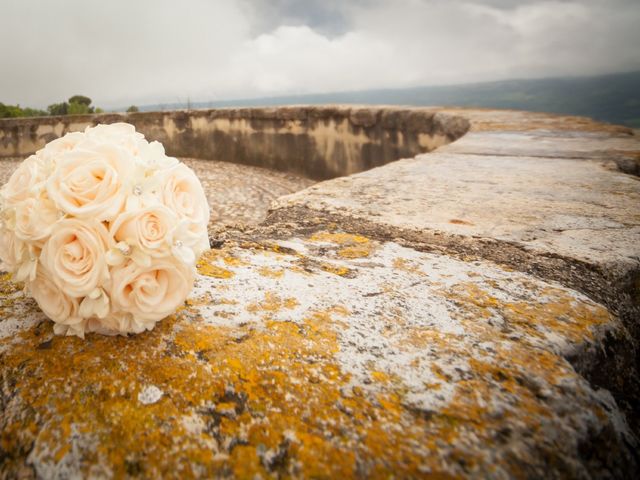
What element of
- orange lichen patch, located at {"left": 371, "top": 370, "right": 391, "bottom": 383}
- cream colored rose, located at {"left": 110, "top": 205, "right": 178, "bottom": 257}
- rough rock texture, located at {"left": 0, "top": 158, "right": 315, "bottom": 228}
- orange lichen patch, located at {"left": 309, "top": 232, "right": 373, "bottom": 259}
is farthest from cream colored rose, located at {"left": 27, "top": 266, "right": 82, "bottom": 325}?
rough rock texture, located at {"left": 0, "top": 158, "right": 315, "bottom": 228}

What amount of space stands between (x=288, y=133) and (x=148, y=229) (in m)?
5.86

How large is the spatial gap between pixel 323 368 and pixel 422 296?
0.38m

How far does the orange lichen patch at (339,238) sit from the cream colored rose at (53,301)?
2.67ft

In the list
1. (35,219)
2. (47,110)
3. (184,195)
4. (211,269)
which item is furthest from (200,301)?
(47,110)

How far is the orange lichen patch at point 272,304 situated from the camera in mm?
953

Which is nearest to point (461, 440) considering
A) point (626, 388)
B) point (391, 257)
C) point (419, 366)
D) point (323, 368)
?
point (419, 366)

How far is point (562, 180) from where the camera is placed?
2057mm

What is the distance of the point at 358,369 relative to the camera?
754 millimetres

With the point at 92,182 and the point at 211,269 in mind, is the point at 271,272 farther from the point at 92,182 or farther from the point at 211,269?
the point at 92,182

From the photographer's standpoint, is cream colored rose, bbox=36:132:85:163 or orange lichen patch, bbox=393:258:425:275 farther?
orange lichen patch, bbox=393:258:425:275

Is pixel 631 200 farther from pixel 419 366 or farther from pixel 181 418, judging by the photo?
pixel 181 418

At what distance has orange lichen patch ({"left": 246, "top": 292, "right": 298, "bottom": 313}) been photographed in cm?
95

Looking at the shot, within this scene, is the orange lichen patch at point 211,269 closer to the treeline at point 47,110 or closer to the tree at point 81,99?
the treeline at point 47,110

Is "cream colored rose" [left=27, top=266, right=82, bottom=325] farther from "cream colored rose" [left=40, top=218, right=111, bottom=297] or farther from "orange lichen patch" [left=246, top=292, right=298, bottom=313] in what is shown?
"orange lichen patch" [left=246, top=292, right=298, bottom=313]
